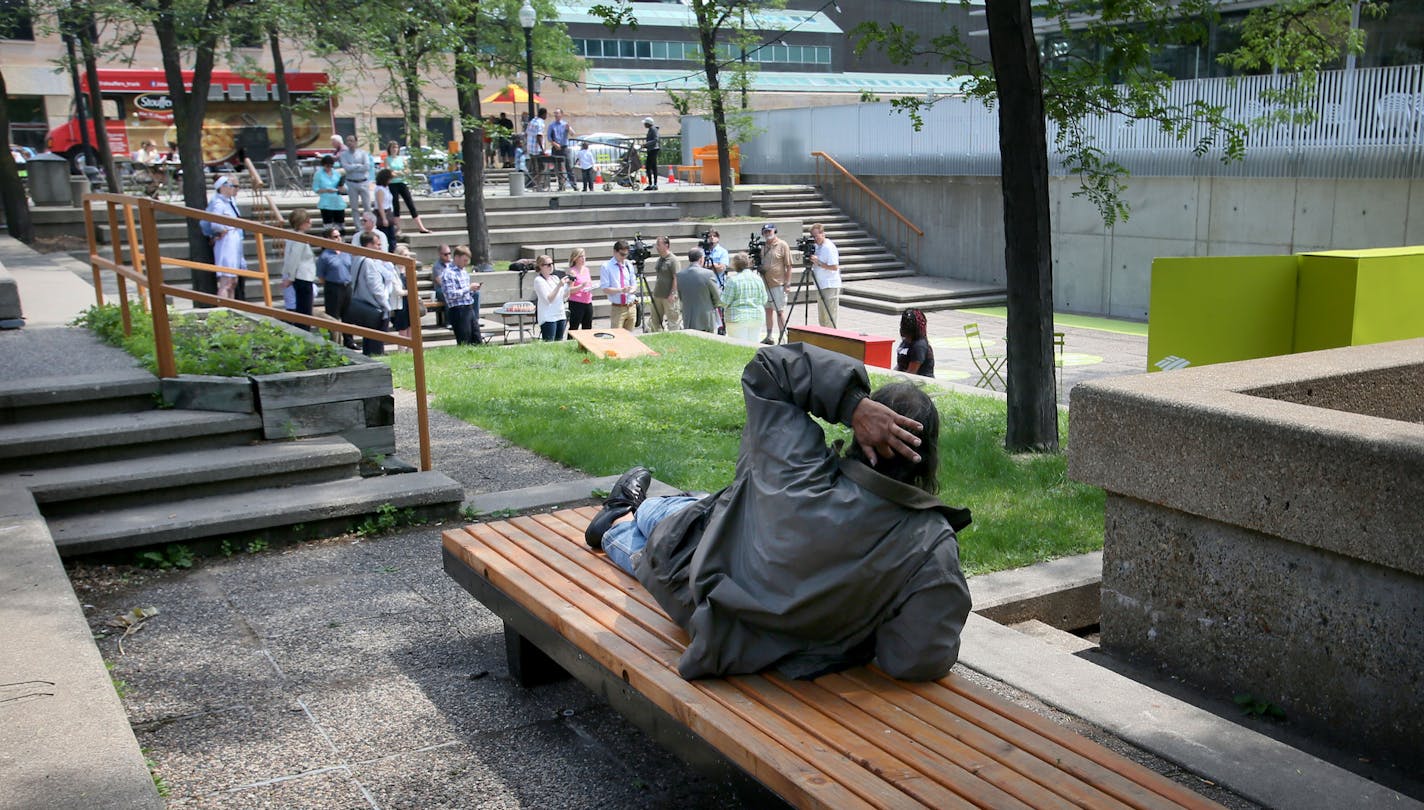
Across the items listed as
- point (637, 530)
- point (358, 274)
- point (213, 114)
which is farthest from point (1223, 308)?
point (213, 114)

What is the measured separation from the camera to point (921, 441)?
3.15m

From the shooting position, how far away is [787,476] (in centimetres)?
329

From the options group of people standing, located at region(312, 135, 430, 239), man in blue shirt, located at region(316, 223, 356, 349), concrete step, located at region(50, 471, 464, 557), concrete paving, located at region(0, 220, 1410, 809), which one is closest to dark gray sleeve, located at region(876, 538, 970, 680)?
concrete paving, located at region(0, 220, 1410, 809)

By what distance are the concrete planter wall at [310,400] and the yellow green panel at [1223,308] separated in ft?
17.0

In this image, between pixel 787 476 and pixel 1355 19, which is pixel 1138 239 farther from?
pixel 787 476

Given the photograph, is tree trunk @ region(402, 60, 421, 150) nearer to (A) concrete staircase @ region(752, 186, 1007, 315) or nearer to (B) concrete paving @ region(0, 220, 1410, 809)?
(A) concrete staircase @ region(752, 186, 1007, 315)

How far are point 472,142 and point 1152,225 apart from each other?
12.7 metres

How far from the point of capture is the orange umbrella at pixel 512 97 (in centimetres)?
3359

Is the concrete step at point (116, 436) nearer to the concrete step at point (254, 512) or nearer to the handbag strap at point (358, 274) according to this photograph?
the concrete step at point (254, 512)

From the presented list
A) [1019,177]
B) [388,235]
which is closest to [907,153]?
[388,235]

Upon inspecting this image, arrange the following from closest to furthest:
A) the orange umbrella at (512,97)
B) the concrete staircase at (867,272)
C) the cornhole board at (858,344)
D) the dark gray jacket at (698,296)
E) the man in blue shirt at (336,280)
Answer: the cornhole board at (858,344)
the man in blue shirt at (336,280)
the dark gray jacket at (698,296)
the concrete staircase at (867,272)
the orange umbrella at (512,97)

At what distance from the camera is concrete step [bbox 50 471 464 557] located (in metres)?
5.71

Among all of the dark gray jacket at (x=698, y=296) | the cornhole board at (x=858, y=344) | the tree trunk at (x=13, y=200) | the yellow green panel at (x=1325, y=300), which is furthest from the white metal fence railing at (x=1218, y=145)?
the tree trunk at (x=13, y=200)

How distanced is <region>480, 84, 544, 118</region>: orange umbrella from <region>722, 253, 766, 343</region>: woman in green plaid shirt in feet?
55.4
